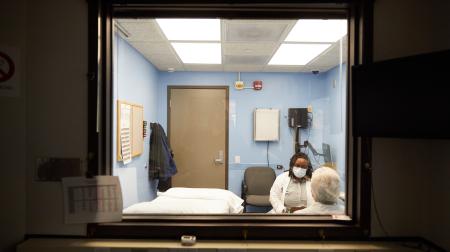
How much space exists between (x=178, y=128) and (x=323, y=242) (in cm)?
279

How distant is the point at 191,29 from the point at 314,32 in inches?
42.3

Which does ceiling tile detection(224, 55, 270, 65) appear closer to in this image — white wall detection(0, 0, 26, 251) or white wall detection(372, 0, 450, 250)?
white wall detection(372, 0, 450, 250)

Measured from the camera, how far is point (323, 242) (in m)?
1.30

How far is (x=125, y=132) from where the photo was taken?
2.73 m

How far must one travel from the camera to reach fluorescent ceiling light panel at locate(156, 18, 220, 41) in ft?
7.49

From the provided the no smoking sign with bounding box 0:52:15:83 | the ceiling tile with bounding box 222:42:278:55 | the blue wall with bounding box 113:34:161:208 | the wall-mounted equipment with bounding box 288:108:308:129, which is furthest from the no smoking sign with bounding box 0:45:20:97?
the wall-mounted equipment with bounding box 288:108:308:129

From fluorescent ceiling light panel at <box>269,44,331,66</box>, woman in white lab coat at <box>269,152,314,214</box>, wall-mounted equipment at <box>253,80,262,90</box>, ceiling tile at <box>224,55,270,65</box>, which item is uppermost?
fluorescent ceiling light panel at <box>269,44,331,66</box>

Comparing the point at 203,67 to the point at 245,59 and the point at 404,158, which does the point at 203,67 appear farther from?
the point at 404,158

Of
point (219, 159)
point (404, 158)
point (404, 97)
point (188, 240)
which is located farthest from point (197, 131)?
point (404, 97)

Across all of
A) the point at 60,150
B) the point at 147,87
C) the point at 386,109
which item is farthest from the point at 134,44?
the point at 386,109

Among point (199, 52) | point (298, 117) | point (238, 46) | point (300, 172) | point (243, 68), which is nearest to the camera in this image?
point (300, 172)

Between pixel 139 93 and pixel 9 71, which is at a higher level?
pixel 139 93

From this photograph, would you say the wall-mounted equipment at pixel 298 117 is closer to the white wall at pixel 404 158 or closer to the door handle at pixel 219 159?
the door handle at pixel 219 159

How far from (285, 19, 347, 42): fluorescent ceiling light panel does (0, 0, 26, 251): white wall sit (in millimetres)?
1779
